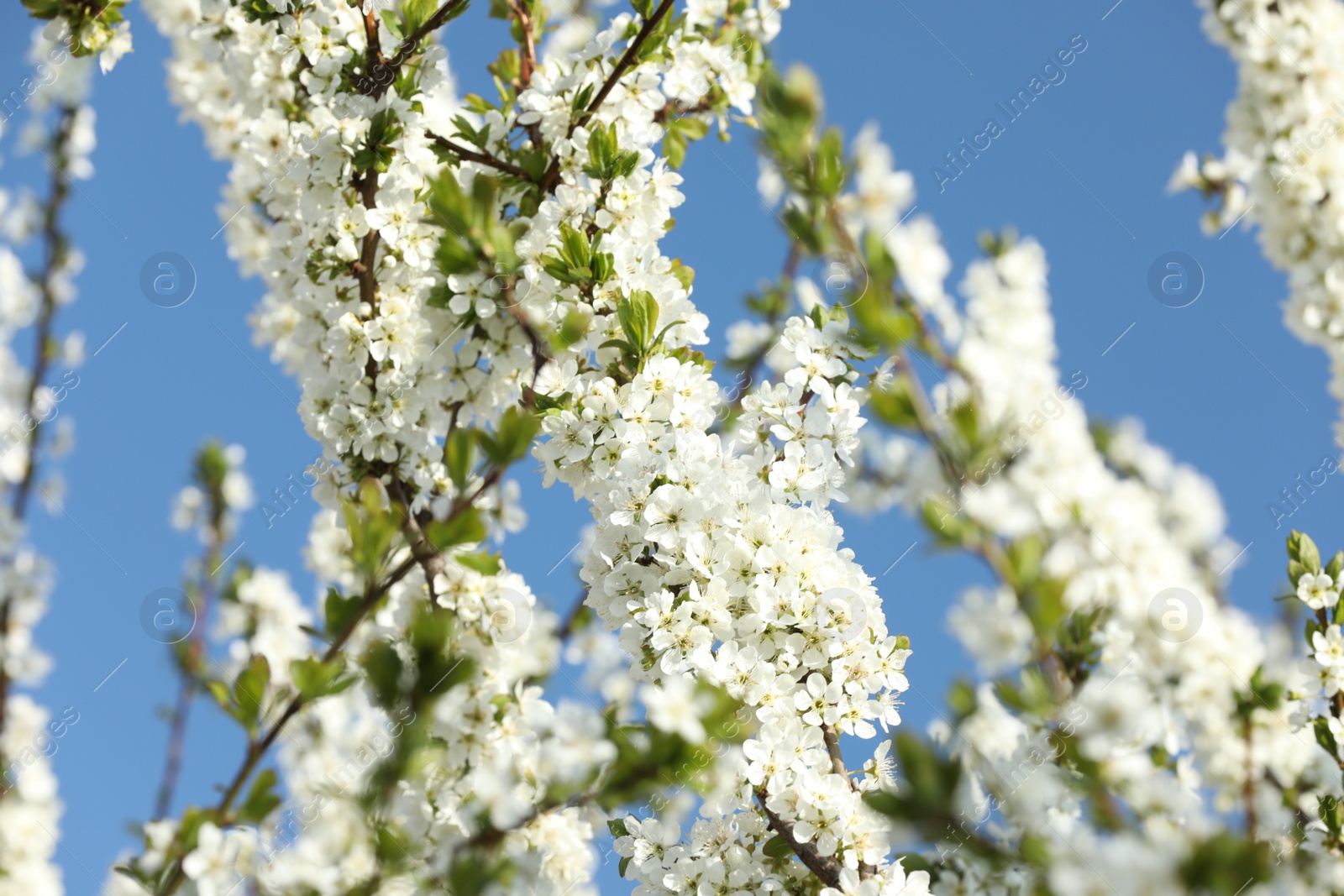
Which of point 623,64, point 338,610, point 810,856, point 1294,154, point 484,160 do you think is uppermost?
point 1294,154

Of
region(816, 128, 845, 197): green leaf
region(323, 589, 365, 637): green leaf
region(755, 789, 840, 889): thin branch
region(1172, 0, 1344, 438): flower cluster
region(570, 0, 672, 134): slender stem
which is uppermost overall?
region(1172, 0, 1344, 438): flower cluster

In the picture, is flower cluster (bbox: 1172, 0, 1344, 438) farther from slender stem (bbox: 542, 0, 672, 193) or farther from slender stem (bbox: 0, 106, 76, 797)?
slender stem (bbox: 0, 106, 76, 797)

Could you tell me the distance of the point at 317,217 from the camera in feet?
7.98

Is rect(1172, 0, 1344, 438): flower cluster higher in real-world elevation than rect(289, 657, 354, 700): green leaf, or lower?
higher

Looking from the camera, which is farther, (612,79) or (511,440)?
(612,79)

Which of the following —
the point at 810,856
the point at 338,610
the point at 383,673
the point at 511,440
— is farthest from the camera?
the point at 810,856

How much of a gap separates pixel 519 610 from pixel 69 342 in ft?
14.9

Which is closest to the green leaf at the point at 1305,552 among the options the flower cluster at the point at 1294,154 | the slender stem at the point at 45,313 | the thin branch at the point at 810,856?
the thin branch at the point at 810,856

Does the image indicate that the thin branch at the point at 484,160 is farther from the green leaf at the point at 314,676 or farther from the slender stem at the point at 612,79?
the green leaf at the point at 314,676

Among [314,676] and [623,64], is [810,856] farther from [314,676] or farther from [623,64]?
[623,64]

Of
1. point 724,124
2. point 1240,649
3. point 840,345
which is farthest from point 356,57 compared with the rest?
point 1240,649

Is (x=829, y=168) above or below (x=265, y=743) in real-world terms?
above

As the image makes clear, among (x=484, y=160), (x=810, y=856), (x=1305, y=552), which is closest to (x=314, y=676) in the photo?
(x=810, y=856)

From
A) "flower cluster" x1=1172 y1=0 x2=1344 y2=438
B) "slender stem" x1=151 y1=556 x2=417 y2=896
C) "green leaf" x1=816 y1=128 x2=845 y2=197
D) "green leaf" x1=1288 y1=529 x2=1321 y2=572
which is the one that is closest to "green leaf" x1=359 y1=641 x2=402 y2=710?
"slender stem" x1=151 y1=556 x2=417 y2=896
